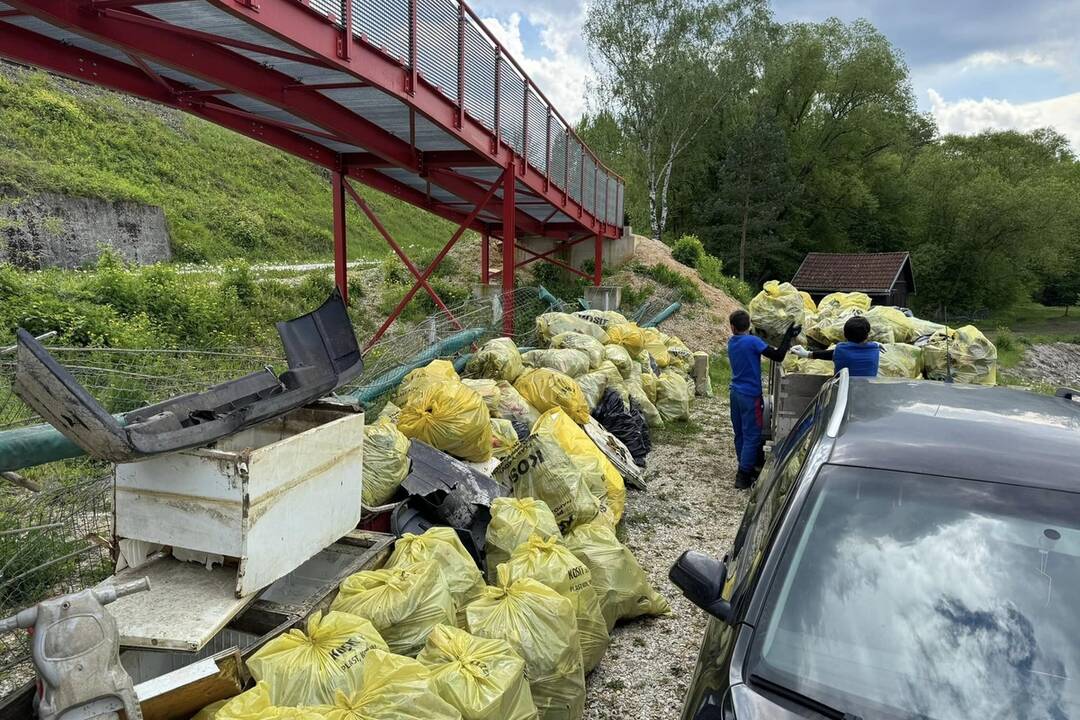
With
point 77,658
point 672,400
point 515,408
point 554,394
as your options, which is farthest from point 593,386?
point 77,658

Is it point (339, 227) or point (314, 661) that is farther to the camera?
point (339, 227)

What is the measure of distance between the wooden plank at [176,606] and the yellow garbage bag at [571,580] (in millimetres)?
1222

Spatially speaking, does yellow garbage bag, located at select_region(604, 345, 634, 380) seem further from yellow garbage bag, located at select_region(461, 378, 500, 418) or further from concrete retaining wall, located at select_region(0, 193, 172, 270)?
concrete retaining wall, located at select_region(0, 193, 172, 270)

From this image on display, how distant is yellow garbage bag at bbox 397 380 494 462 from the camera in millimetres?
4434

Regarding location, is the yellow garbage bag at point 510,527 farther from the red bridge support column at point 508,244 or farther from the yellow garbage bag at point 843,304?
the red bridge support column at point 508,244

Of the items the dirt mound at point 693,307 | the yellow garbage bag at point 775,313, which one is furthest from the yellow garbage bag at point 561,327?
Result: the dirt mound at point 693,307

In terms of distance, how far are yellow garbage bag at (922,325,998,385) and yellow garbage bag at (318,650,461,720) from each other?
584cm

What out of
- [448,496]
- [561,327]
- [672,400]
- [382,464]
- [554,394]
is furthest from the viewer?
[561,327]

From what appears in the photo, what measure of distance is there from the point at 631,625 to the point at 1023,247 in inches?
1751

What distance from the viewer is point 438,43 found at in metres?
6.98

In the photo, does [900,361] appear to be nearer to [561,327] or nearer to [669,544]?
[669,544]

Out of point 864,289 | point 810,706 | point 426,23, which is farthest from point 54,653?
point 864,289

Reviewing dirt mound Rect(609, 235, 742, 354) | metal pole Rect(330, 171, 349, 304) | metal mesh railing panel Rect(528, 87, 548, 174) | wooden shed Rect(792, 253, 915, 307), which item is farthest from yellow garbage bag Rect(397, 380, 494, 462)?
wooden shed Rect(792, 253, 915, 307)

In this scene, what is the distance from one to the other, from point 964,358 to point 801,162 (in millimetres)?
31590
